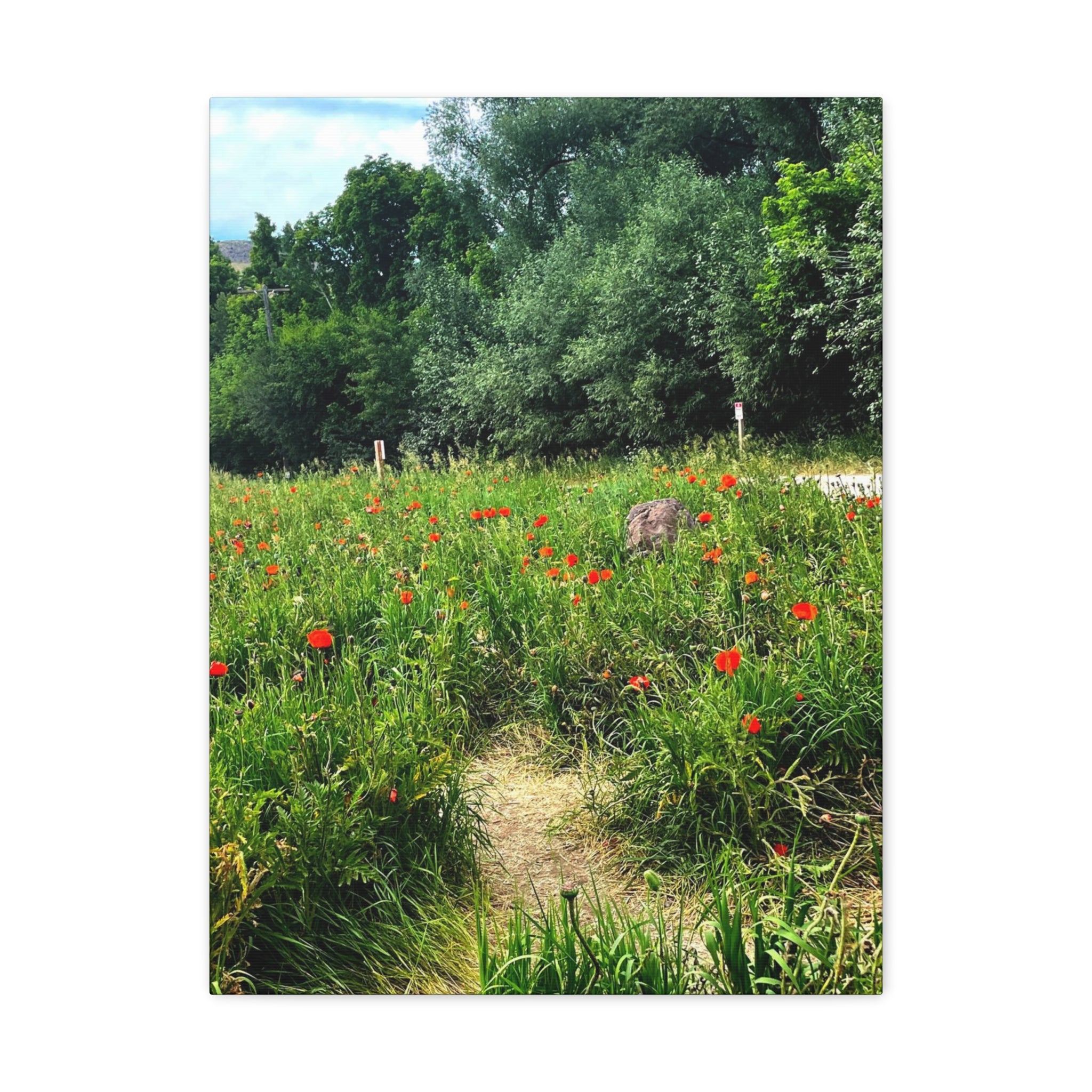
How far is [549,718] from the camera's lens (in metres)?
3.02

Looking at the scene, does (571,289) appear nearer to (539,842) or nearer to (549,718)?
(549,718)

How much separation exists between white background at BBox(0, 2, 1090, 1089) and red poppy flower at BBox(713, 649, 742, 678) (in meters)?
0.53

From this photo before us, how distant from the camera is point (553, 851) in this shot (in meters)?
2.68

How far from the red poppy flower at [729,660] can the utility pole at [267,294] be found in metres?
1.70

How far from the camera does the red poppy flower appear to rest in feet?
8.66

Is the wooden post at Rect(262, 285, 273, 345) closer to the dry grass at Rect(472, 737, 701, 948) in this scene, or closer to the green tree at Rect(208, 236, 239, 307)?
the green tree at Rect(208, 236, 239, 307)

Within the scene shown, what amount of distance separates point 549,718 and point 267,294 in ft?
5.08

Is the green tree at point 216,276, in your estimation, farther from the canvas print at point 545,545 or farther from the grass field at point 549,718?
the grass field at point 549,718

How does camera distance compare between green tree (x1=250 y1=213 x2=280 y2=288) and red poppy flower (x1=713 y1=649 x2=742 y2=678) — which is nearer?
red poppy flower (x1=713 y1=649 x2=742 y2=678)

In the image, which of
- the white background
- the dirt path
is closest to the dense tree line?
the white background
